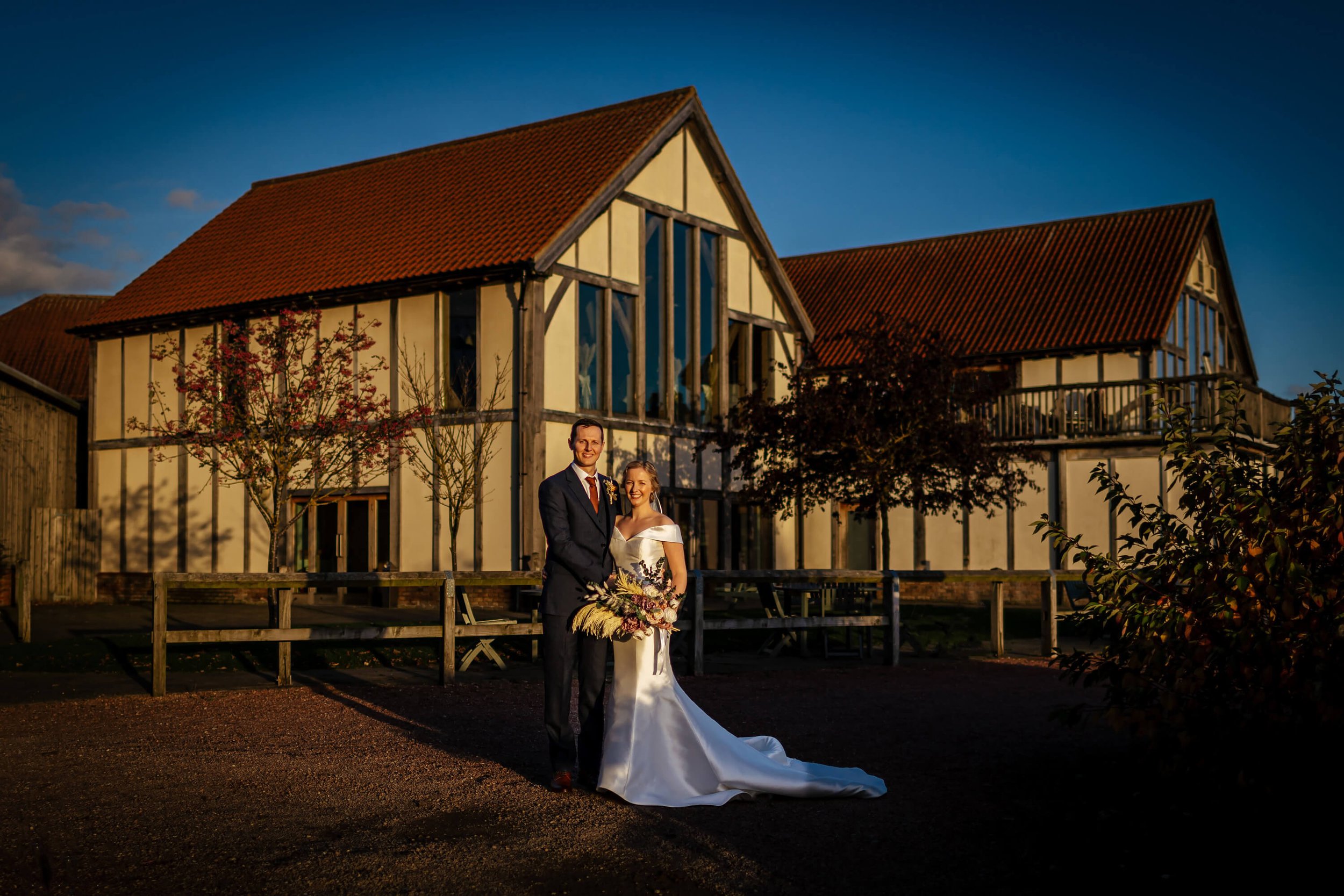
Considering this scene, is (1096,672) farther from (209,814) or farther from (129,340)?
(129,340)

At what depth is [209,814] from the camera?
6.42m

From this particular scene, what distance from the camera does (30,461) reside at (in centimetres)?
2522

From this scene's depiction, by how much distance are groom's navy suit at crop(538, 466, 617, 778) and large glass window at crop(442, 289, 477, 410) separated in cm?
1421

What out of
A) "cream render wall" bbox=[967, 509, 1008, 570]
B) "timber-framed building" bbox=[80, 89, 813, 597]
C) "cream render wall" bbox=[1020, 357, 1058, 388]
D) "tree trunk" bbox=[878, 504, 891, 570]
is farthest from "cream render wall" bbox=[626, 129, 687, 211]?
"cream render wall" bbox=[1020, 357, 1058, 388]

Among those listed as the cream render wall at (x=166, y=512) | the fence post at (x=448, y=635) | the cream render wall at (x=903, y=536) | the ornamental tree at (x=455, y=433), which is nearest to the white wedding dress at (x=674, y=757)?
the fence post at (x=448, y=635)

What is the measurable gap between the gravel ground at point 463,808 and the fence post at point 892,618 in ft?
11.9

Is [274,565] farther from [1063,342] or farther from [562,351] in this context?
[1063,342]

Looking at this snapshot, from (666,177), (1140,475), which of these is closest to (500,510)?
(666,177)

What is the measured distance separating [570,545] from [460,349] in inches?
581

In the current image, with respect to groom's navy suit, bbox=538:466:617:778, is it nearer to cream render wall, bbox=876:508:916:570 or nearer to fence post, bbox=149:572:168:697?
fence post, bbox=149:572:168:697

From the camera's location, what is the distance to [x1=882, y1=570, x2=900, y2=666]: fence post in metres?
14.5

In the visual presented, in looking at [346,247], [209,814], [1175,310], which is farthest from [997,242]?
[209,814]

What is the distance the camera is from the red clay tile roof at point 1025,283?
29.0m

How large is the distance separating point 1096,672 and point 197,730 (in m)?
6.06
